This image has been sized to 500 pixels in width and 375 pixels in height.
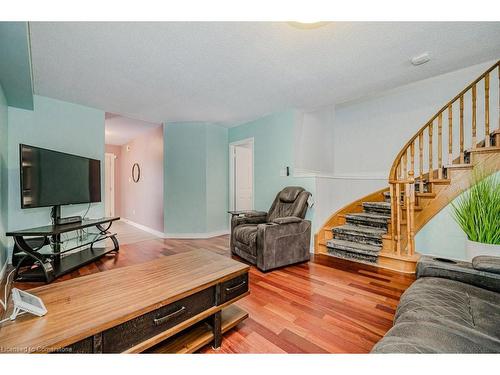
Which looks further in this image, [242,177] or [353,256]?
[242,177]

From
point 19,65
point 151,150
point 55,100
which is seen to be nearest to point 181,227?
point 151,150

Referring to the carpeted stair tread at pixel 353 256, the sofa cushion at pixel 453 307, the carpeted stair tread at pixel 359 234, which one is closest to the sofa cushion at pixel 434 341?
the sofa cushion at pixel 453 307

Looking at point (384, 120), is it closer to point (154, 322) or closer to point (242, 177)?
point (242, 177)

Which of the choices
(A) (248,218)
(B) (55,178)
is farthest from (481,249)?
(B) (55,178)

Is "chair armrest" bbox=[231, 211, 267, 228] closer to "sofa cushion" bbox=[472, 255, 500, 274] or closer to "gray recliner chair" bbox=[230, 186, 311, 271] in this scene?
"gray recliner chair" bbox=[230, 186, 311, 271]

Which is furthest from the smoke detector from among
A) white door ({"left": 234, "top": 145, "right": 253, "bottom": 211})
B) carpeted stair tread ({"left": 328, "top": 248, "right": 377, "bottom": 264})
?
white door ({"left": 234, "top": 145, "right": 253, "bottom": 211})

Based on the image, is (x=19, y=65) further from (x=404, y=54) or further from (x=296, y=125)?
(x=404, y=54)

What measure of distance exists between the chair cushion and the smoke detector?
2.55 metres

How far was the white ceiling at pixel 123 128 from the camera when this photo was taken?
4407mm

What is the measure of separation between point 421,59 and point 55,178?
445cm

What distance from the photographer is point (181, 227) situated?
4.35m

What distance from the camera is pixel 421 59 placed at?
222 centimetres
